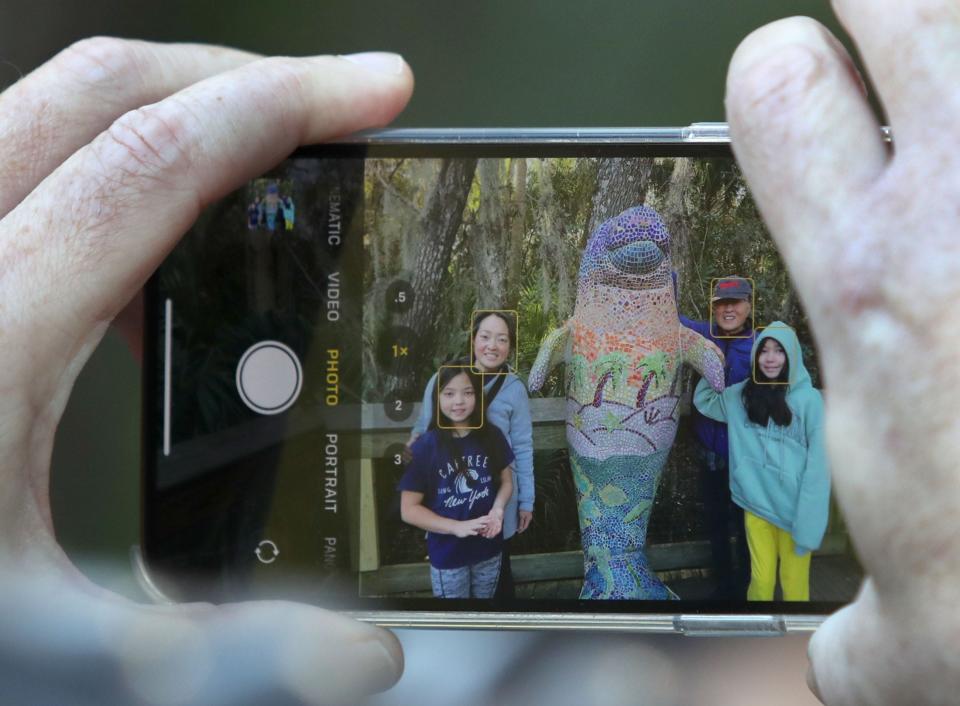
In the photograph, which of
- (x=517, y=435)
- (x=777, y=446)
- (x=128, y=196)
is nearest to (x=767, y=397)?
(x=777, y=446)

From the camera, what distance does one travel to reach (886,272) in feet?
0.90

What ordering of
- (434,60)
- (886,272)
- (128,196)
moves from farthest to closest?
(434,60) < (128,196) < (886,272)

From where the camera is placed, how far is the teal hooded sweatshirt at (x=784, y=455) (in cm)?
46

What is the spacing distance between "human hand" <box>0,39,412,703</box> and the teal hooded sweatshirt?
239 mm

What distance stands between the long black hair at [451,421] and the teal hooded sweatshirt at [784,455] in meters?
0.13

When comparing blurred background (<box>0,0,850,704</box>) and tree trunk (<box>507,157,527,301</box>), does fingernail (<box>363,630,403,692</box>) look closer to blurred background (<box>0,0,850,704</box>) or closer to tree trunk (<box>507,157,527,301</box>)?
blurred background (<box>0,0,850,704</box>)

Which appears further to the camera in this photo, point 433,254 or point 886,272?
point 433,254

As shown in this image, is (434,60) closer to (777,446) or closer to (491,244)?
(491,244)

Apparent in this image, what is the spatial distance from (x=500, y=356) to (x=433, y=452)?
71mm

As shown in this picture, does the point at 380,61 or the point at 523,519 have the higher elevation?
the point at 380,61

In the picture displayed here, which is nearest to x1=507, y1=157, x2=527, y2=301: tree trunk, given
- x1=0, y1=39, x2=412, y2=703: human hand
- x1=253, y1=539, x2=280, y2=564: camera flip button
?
x1=0, y1=39, x2=412, y2=703: human hand

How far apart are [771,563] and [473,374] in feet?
0.71

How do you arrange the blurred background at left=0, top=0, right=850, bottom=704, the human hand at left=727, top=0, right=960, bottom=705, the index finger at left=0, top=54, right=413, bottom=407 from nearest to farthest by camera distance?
the human hand at left=727, top=0, right=960, bottom=705
the index finger at left=0, top=54, right=413, bottom=407
the blurred background at left=0, top=0, right=850, bottom=704

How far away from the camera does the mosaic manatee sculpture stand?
0.46 metres
